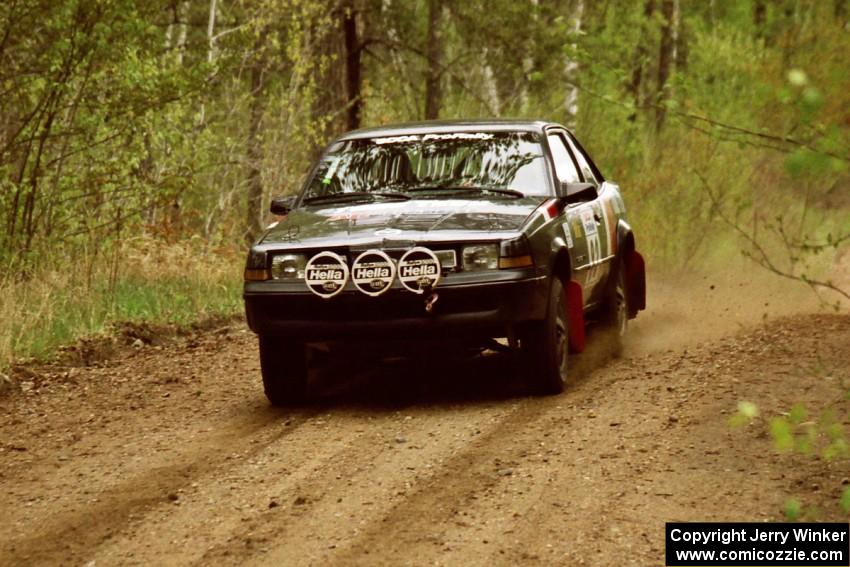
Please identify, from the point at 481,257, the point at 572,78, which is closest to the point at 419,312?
the point at 481,257

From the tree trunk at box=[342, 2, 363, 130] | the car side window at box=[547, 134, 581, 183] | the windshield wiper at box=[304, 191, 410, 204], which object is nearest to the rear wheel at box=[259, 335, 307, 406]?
the windshield wiper at box=[304, 191, 410, 204]

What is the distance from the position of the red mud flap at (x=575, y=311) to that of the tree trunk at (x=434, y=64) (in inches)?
460

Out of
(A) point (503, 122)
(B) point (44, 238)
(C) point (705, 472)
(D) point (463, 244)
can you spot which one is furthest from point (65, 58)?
(C) point (705, 472)

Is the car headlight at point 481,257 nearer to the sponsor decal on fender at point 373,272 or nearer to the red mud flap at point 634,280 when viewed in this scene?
the sponsor decal on fender at point 373,272

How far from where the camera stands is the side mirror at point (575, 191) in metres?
9.45

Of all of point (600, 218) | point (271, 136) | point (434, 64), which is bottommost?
point (271, 136)

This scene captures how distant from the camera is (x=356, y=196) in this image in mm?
9562

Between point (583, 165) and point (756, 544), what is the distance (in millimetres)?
5814

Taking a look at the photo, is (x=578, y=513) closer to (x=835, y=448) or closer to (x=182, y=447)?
(x=835, y=448)

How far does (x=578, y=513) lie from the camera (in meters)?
6.06

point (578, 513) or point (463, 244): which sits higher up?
point (463, 244)

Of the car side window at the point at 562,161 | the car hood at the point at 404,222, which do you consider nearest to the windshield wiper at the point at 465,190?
the car hood at the point at 404,222

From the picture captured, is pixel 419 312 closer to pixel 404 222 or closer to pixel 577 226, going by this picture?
pixel 404 222

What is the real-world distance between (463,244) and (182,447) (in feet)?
6.59
